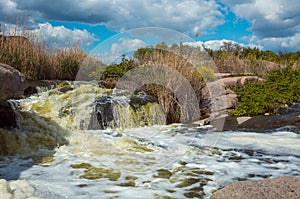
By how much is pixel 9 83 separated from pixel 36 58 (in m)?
6.30

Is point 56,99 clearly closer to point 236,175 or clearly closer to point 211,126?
point 211,126

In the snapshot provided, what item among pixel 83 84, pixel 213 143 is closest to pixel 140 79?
pixel 83 84

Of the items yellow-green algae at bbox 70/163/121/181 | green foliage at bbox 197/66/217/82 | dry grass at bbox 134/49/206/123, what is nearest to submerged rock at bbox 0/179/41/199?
yellow-green algae at bbox 70/163/121/181

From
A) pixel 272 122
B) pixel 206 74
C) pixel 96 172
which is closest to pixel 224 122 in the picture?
pixel 272 122

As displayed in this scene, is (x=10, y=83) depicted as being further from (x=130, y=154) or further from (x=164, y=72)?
(x=164, y=72)

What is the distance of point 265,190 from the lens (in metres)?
2.58

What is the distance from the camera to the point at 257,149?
17.1 ft

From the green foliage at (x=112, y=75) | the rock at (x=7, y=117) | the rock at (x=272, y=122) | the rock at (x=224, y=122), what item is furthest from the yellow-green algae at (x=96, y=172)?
the green foliage at (x=112, y=75)

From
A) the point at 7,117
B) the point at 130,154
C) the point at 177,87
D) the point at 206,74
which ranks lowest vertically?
the point at 130,154

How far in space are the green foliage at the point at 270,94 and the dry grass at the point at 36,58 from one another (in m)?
5.85

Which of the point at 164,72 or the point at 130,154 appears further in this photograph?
the point at 164,72

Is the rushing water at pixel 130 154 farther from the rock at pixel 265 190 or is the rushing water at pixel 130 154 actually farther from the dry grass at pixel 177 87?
the rock at pixel 265 190

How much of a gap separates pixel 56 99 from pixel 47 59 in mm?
3482

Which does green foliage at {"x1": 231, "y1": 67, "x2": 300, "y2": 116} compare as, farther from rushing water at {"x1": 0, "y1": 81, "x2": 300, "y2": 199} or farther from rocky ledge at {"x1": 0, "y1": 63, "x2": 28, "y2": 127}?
rocky ledge at {"x1": 0, "y1": 63, "x2": 28, "y2": 127}
